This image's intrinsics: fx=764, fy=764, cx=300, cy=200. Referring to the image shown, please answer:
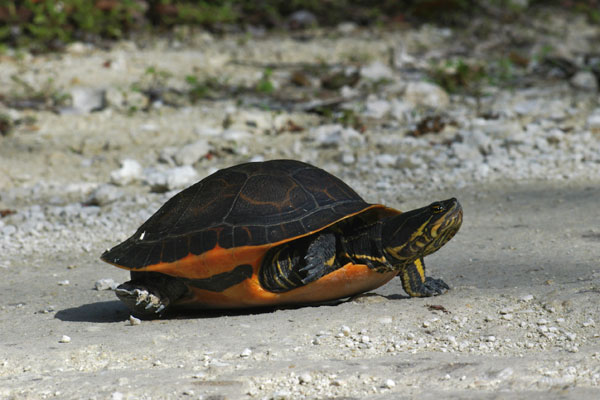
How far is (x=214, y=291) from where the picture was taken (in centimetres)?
306

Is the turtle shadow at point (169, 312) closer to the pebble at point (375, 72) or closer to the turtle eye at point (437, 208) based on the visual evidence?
the turtle eye at point (437, 208)

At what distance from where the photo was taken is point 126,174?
538 centimetres

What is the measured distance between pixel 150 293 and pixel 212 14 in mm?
6687

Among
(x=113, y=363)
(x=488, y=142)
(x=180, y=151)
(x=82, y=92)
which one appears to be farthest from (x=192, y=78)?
(x=113, y=363)

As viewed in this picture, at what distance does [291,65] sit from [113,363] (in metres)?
5.93

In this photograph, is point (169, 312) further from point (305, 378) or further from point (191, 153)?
point (191, 153)

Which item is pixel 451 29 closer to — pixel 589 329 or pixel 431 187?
pixel 431 187

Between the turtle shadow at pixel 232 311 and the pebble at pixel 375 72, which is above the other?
the pebble at pixel 375 72

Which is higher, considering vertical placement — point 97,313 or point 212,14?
point 212,14

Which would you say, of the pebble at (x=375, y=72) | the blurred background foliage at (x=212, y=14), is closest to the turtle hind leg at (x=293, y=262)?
the pebble at (x=375, y=72)

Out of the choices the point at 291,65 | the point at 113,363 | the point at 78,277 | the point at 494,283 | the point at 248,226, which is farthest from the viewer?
the point at 291,65

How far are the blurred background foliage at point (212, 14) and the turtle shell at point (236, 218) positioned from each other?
558cm

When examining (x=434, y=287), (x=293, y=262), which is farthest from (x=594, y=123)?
(x=293, y=262)

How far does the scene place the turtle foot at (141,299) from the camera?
119 inches
